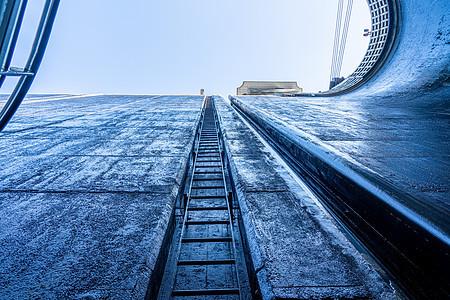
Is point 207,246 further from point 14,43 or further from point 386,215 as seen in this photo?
point 14,43

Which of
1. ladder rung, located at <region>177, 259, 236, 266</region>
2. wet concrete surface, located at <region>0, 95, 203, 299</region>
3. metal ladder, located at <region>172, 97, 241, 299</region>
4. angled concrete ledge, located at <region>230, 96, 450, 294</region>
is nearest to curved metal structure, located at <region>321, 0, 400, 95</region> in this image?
angled concrete ledge, located at <region>230, 96, 450, 294</region>

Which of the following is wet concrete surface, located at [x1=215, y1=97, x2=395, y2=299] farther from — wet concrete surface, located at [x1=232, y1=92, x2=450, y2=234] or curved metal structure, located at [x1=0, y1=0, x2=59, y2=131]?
curved metal structure, located at [x1=0, y1=0, x2=59, y2=131]

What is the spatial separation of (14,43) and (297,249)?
242 cm

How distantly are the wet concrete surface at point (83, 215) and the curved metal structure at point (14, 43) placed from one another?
2.62 feet

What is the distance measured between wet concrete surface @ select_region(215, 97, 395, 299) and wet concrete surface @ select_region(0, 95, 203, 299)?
0.70 meters

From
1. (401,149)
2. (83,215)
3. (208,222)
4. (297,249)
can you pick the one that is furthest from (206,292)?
(401,149)

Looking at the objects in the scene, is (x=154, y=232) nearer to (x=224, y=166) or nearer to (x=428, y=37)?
(x=224, y=166)

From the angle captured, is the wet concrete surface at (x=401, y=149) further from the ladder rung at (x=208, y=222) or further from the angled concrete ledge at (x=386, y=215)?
the ladder rung at (x=208, y=222)

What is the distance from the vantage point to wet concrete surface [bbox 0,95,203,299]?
1.36m

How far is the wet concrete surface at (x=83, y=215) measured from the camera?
1.36 metres

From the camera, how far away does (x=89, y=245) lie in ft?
5.33

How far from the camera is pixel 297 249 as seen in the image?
1.65 metres

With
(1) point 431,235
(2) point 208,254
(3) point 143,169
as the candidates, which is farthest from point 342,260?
(3) point 143,169

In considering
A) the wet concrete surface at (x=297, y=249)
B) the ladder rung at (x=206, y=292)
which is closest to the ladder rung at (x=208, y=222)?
the wet concrete surface at (x=297, y=249)
